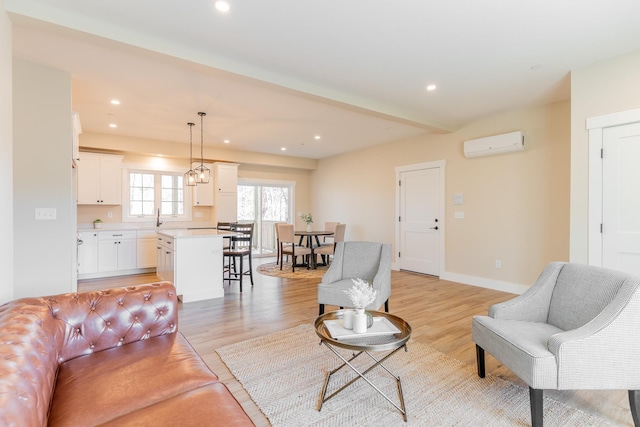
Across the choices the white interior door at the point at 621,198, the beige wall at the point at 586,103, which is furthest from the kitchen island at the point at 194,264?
the white interior door at the point at 621,198

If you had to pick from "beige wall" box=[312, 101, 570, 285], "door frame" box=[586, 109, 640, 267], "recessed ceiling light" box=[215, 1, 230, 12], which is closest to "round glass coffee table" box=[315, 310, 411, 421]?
"recessed ceiling light" box=[215, 1, 230, 12]

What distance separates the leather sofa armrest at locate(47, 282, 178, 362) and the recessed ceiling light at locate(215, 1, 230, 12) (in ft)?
6.62

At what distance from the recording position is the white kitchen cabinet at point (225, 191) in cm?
705

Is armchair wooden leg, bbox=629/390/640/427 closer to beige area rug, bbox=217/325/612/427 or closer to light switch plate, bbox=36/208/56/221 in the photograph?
beige area rug, bbox=217/325/612/427

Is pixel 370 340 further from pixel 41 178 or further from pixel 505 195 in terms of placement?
pixel 505 195

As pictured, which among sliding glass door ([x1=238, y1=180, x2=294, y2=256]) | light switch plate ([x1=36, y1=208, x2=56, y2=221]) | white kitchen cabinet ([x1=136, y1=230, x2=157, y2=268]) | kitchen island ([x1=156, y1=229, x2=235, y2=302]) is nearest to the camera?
light switch plate ([x1=36, y1=208, x2=56, y2=221])

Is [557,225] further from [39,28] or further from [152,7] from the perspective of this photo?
[39,28]

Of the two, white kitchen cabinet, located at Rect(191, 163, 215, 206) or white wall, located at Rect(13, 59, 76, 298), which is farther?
white kitchen cabinet, located at Rect(191, 163, 215, 206)

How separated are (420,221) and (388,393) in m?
4.24

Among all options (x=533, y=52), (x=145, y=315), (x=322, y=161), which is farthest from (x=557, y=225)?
(x=322, y=161)

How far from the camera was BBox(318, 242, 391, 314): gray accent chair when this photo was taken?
3.17 meters

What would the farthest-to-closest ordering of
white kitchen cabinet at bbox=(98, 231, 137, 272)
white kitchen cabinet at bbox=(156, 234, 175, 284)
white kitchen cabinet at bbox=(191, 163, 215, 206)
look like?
white kitchen cabinet at bbox=(191, 163, 215, 206) < white kitchen cabinet at bbox=(98, 231, 137, 272) < white kitchen cabinet at bbox=(156, 234, 175, 284)

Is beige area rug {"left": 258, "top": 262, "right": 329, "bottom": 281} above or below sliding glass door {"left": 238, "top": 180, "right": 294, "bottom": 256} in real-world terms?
below

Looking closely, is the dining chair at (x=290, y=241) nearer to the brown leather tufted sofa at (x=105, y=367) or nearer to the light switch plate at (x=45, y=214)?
the light switch plate at (x=45, y=214)
